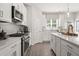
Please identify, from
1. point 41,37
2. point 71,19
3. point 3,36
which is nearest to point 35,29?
point 41,37

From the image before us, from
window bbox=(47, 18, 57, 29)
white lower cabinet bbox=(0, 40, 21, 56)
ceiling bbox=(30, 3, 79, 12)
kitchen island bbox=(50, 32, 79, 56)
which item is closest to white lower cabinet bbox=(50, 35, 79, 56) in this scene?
kitchen island bbox=(50, 32, 79, 56)

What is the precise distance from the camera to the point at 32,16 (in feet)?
22.7

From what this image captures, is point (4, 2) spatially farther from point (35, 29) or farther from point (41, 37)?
point (41, 37)

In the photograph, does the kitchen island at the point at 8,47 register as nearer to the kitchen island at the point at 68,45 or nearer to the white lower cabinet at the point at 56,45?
the kitchen island at the point at 68,45

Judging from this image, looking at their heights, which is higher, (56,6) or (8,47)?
(56,6)

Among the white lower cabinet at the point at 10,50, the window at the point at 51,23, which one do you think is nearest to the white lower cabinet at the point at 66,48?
the white lower cabinet at the point at 10,50

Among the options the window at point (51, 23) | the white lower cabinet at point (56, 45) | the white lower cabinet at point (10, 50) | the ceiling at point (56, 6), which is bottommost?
the white lower cabinet at point (56, 45)

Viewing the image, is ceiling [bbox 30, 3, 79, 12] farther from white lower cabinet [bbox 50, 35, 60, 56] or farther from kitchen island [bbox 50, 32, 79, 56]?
kitchen island [bbox 50, 32, 79, 56]

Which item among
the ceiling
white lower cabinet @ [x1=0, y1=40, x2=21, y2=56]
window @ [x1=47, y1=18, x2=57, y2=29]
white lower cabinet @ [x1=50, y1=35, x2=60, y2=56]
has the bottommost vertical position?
white lower cabinet @ [x1=50, y1=35, x2=60, y2=56]

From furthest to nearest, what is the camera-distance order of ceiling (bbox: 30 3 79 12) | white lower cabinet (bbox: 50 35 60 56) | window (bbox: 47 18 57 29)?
window (bbox: 47 18 57 29) → ceiling (bbox: 30 3 79 12) → white lower cabinet (bbox: 50 35 60 56)

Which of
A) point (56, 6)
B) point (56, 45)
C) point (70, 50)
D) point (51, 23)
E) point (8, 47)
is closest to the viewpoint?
point (8, 47)

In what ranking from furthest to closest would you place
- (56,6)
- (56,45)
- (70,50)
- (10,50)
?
(56,6)
(56,45)
(70,50)
(10,50)

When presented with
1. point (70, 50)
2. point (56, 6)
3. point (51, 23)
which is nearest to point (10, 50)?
point (70, 50)

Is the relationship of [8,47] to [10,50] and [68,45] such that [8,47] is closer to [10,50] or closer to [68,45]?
[10,50]
